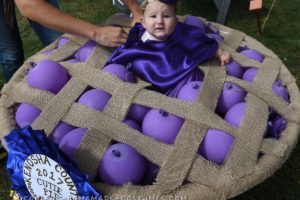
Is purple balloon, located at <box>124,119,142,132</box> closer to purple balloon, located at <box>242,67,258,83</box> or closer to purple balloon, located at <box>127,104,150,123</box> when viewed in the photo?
purple balloon, located at <box>127,104,150,123</box>

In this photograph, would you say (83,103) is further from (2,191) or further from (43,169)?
(2,191)

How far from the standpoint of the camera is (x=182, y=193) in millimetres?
995

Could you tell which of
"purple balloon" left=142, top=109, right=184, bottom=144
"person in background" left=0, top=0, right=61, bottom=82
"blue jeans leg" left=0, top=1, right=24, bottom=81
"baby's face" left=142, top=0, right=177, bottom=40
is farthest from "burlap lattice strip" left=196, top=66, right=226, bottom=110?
"blue jeans leg" left=0, top=1, right=24, bottom=81

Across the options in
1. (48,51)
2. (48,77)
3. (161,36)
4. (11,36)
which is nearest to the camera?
(48,77)

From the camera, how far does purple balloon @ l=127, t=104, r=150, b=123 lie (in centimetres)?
121

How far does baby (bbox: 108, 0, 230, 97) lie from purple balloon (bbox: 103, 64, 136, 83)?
4 centimetres

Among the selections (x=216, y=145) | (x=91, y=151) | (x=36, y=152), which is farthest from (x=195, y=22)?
(x=36, y=152)

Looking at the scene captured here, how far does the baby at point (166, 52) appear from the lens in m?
1.33

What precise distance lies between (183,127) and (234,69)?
1.21ft

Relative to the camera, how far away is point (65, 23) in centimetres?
142

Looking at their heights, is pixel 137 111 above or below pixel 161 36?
below

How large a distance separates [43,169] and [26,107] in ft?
1.10

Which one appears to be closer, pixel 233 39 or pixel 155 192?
pixel 155 192

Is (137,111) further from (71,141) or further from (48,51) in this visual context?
(48,51)
